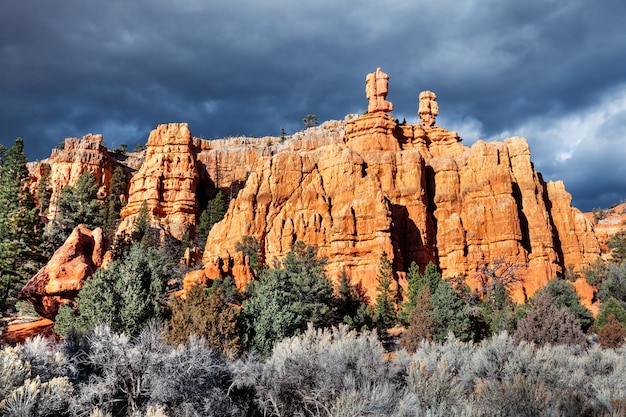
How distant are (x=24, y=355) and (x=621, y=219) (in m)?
103

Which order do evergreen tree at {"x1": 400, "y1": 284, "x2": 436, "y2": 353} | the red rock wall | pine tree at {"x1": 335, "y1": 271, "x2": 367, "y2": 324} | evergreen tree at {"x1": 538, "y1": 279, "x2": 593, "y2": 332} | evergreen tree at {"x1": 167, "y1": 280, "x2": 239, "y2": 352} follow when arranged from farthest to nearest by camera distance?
the red rock wall < pine tree at {"x1": 335, "y1": 271, "x2": 367, "y2": 324} < evergreen tree at {"x1": 538, "y1": 279, "x2": 593, "y2": 332} < evergreen tree at {"x1": 400, "y1": 284, "x2": 436, "y2": 353} < evergreen tree at {"x1": 167, "y1": 280, "x2": 239, "y2": 352}

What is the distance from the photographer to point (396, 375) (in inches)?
720

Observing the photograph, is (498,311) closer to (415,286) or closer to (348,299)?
(415,286)

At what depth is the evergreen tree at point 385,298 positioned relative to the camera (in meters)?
40.6

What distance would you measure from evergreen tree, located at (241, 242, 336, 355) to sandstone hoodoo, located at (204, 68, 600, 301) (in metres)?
9.13

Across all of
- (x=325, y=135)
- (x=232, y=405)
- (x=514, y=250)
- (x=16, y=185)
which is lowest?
(x=232, y=405)

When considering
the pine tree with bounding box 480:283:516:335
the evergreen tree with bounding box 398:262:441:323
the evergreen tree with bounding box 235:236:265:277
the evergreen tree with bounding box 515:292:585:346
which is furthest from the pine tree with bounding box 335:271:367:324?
the evergreen tree with bounding box 515:292:585:346

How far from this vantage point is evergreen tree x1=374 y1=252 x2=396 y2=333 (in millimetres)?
40625

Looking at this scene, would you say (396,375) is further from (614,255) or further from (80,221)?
(614,255)

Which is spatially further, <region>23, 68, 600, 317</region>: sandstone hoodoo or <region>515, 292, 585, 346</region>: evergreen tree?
<region>23, 68, 600, 317</region>: sandstone hoodoo

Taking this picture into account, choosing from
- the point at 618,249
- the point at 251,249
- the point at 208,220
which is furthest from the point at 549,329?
the point at 208,220

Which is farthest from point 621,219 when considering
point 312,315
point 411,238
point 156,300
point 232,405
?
point 232,405

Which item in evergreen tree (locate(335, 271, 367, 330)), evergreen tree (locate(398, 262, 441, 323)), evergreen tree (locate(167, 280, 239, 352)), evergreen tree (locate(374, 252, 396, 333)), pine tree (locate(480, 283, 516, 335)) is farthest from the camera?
evergreen tree (locate(335, 271, 367, 330))

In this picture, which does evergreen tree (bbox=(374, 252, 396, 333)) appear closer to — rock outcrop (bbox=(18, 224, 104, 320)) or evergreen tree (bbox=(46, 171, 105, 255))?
rock outcrop (bbox=(18, 224, 104, 320))
